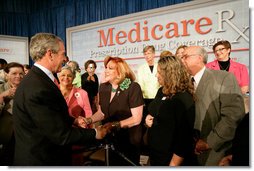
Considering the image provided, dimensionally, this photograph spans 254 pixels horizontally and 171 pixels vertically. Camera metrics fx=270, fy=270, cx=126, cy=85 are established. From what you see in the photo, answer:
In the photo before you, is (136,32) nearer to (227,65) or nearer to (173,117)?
(227,65)

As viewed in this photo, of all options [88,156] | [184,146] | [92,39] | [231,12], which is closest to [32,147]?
[88,156]

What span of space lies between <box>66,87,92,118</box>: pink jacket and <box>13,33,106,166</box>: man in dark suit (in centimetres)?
72

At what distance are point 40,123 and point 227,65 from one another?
153cm

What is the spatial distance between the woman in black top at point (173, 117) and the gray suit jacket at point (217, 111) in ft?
0.89

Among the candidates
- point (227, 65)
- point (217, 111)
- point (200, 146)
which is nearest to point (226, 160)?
point (200, 146)

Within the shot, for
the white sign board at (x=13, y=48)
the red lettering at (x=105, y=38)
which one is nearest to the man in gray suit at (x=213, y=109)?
the red lettering at (x=105, y=38)

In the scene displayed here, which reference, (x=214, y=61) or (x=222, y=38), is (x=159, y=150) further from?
(x=222, y=38)

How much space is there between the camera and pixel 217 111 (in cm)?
217

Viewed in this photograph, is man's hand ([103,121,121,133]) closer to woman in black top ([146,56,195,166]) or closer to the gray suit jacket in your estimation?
woman in black top ([146,56,195,166])

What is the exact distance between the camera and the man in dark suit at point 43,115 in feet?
5.37

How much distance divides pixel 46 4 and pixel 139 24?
100 cm

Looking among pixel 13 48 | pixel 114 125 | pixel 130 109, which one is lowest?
pixel 114 125

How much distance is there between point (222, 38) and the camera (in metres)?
2.22

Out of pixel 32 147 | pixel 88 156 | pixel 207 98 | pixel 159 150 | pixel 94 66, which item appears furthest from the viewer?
pixel 94 66
